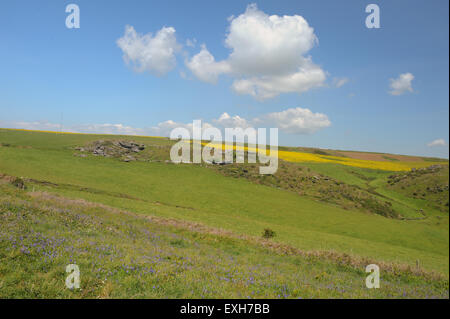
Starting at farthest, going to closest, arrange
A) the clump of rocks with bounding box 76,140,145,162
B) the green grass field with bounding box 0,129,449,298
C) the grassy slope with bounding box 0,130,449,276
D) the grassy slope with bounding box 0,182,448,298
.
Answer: the clump of rocks with bounding box 76,140,145,162 < the grassy slope with bounding box 0,130,449,276 < the green grass field with bounding box 0,129,449,298 < the grassy slope with bounding box 0,182,448,298

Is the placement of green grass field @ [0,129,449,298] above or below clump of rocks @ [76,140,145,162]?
below

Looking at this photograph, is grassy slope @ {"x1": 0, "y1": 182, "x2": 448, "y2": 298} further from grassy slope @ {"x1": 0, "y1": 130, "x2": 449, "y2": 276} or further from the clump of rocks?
the clump of rocks

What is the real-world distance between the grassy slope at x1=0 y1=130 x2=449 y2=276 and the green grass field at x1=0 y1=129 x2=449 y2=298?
12.6 inches

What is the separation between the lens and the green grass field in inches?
264

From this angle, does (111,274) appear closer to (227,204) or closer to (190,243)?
(190,243)

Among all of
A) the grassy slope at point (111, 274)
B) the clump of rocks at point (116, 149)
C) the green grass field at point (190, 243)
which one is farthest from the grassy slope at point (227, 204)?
the grassy slope at point (111, 274)

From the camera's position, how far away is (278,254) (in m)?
15.9

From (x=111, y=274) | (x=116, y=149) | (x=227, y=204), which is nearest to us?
(x=111, y=274)

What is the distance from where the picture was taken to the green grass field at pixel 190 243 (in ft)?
22.0

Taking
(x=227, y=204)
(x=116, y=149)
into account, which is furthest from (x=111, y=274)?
(x=116, y=149)

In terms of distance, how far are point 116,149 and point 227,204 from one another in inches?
1967

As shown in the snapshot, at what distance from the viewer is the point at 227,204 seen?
4575 centimetres

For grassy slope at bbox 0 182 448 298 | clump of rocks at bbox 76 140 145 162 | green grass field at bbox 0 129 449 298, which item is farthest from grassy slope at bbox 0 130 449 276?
grassy slope at bbox 0 182 448 298
